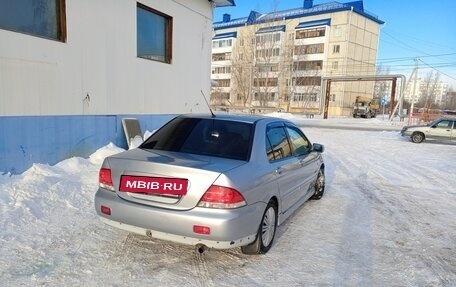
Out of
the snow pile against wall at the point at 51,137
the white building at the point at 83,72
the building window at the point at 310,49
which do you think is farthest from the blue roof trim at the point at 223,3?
the building window at the point at 310,49

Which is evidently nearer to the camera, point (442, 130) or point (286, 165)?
point (286, 165)

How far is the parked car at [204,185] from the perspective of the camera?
2994 mm

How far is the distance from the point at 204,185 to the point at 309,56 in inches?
2536

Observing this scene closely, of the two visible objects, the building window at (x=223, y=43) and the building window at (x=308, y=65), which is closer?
the building window at (x=308, y=65)

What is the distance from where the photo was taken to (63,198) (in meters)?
4.98

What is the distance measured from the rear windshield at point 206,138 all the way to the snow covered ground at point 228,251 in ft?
3.49

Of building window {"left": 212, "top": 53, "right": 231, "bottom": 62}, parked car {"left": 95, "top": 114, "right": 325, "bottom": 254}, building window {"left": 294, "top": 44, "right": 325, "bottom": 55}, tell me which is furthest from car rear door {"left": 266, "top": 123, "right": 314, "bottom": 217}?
building window {"left": 212, "top": 53, "right": 231, "bottom": 62}

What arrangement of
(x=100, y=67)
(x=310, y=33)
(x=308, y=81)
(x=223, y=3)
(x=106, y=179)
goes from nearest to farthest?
(x=106, y=179), (x=100, y=67), (x=223, y=3), (x=308, y=81), (x=310, y=33)

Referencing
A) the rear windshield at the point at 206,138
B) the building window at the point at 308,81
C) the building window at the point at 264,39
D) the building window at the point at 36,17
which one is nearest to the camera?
the rear windshield at the point at 206,138

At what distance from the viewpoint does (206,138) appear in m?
3.83

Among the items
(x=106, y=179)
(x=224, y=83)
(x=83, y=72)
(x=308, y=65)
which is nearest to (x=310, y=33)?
(x=308, y=65)

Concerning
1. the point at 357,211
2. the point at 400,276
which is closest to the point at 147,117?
the point at 357,211

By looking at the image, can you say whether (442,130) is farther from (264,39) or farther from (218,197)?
(264,39)

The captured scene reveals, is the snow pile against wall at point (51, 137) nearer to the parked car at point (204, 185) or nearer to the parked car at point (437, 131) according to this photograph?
the parked car at point (204, 185)
